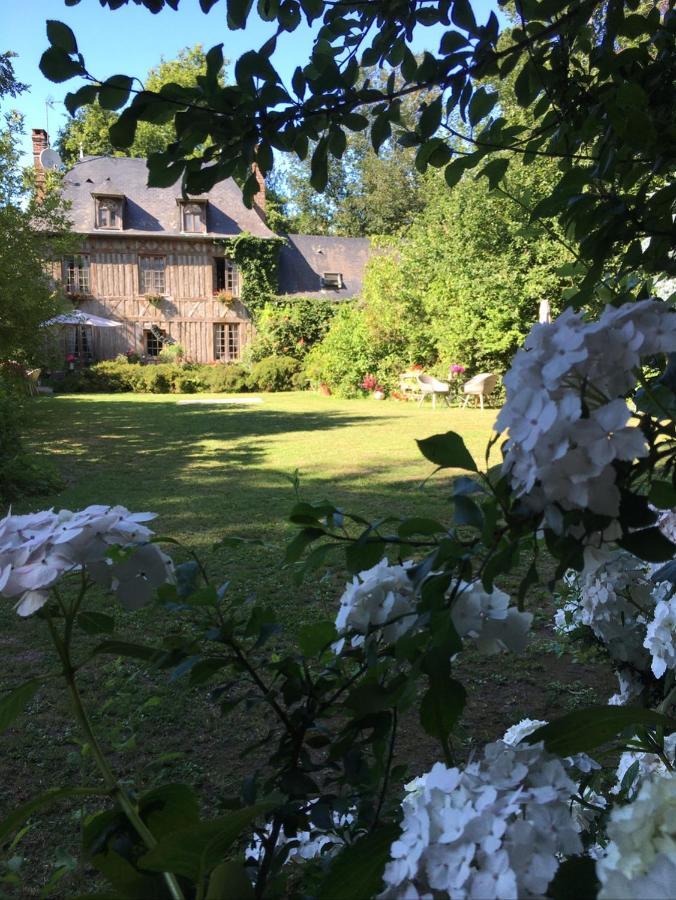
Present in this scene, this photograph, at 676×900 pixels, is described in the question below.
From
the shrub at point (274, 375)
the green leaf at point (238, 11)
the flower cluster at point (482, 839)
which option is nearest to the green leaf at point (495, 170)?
the green leaf at point (238, 11)

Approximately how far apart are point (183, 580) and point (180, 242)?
91.4 feet

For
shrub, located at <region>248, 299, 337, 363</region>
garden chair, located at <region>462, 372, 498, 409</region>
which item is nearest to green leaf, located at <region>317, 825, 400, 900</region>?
garden chair, located at <region>462, 372, 498, 409</region>

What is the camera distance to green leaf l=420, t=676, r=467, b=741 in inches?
27.8

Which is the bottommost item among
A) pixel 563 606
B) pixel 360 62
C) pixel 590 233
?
pixel 563 606

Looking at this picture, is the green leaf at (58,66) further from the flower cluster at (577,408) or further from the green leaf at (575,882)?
the green leaf at (575,882)

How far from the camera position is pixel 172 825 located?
833mm

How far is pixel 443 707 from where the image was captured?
0.71 metres

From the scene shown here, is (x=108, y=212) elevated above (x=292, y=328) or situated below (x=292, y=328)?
above

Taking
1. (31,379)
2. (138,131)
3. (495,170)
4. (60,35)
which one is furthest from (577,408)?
(138,131)

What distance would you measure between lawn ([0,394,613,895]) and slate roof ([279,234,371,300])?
45.1ft

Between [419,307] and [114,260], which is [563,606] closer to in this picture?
[419,307]

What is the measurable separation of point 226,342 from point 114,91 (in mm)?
26938

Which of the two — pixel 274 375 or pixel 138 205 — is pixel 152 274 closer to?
pixel 138 205

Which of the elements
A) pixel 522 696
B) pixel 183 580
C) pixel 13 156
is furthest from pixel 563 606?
pixel 13 156
